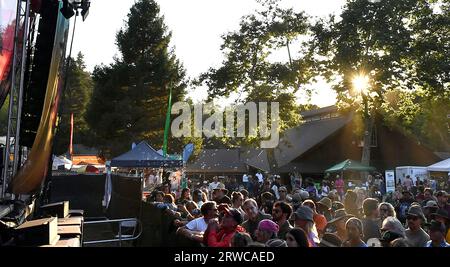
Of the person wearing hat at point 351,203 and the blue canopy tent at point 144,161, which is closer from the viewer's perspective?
the person wearing hat at point 351,203

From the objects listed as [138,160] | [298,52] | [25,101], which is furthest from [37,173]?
[298,52]

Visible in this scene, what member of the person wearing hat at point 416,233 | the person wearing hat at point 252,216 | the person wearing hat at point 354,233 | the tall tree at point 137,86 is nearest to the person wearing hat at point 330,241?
the person wearing hat at point 354,233

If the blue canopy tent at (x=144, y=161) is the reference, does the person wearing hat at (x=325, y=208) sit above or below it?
below

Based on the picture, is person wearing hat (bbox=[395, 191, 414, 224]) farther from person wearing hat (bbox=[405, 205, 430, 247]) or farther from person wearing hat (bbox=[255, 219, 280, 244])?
person wearing hat (bbox=[255, 219, 280, 244])

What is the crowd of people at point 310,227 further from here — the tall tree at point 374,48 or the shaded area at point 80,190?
the tall tree at point 374,48

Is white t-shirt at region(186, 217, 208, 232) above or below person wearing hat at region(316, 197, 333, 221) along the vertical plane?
below

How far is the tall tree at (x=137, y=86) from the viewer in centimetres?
3744

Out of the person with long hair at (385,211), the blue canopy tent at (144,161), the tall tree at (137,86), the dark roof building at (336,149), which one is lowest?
the person with long hair at (385,211)

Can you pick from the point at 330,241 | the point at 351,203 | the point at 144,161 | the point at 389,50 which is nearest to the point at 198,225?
the point at 330,241

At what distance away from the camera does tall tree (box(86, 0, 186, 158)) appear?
37.4 meters

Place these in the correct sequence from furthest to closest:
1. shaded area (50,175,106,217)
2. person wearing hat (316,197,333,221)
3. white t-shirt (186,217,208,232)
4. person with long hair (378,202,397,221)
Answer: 1. shaded area (50,175,106,217)
2. person wearing hat (316,197,333,221)
3. person with long hair (378,202,397,221)
4. white t-shirt (186,217,208,232)

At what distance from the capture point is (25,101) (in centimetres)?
959

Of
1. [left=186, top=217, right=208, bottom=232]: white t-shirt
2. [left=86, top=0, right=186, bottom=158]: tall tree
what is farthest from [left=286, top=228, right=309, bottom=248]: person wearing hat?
[left=86, top=0, right=186, bottom=158]: tall tree
